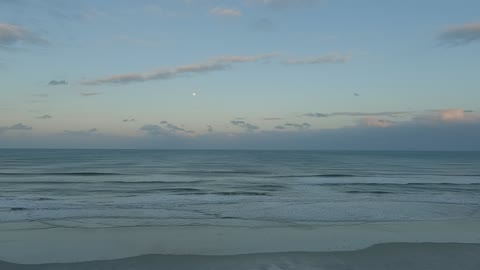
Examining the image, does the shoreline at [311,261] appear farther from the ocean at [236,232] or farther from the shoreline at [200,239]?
the shoreline at [200,239]

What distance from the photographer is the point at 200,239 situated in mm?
15250

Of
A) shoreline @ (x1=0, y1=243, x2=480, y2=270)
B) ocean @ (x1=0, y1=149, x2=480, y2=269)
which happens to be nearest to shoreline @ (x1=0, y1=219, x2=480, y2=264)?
ocean @ (x1=0, y1=149, x2=480, y2=269)

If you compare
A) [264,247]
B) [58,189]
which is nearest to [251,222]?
[264,247]

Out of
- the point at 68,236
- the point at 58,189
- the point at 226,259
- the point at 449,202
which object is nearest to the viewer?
the point at 226,259

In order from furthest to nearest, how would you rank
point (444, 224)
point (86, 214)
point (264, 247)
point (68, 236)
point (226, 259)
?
point (86, 214) → point (444, 224) → point (68, 236) → point (264, 247) → point (226, 259)

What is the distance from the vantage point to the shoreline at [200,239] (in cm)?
1334

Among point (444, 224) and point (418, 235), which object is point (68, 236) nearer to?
point (418, 235)

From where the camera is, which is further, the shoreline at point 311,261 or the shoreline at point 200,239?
the shoreline at point 200,239

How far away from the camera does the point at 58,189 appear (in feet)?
111

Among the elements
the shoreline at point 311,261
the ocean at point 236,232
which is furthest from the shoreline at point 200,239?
the shoreline at point 311,261

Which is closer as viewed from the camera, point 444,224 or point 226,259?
point 226,259

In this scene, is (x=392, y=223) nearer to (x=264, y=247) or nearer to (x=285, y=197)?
(x=264, y=247)

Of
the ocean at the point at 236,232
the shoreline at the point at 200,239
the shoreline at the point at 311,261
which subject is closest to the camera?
the shoreline at the point at 311,261

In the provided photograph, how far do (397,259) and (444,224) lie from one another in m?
7.71
